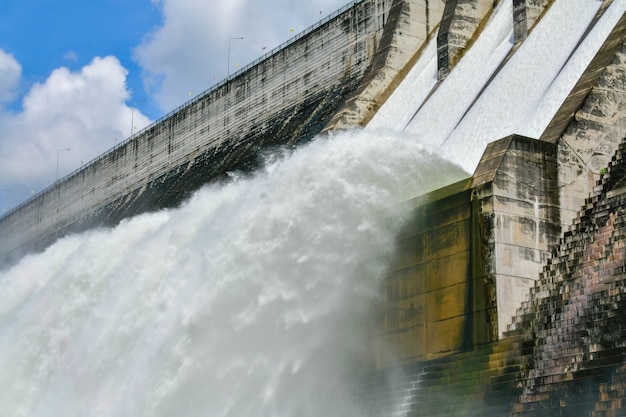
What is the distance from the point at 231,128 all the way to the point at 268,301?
17.4 metres

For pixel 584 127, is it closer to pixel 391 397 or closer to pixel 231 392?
pixel 391 397

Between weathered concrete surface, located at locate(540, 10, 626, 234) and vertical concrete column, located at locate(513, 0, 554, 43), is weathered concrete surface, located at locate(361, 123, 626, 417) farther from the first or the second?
vertical concrete column, located at locate(513, 0, 554, 43)

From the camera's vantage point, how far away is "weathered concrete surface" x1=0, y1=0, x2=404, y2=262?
27234mm

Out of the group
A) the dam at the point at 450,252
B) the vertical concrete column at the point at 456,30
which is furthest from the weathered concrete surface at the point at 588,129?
the vertical concrete column at the point at 456,30

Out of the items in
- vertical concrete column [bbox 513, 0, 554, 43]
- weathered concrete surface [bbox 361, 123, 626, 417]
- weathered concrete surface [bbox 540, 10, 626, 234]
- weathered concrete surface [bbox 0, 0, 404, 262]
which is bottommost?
weathered concrete surface [bbox 361, 123, 626, 417]

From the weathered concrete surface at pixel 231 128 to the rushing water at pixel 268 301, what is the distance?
8.31 m

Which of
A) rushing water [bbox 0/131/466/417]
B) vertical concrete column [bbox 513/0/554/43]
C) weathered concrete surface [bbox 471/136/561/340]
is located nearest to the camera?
weathered concrete surface [bbox 471/136/561/340]

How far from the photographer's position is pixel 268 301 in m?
15.9

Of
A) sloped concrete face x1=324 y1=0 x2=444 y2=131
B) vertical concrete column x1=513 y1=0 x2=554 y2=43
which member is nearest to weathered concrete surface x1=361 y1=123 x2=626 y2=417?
vertical concrete column x1=513 y1=0 x2=554 y2=43

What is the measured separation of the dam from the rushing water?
1.6 inches

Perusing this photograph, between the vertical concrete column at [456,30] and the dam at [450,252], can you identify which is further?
the vertical concrete column at [456,30]

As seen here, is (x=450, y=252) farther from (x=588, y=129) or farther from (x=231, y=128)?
(x=231, y=128)

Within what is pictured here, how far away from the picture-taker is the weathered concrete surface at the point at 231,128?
27234 mm

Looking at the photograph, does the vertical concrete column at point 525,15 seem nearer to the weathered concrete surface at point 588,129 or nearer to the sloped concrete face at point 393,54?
the sloped concrete face at point 393,54
